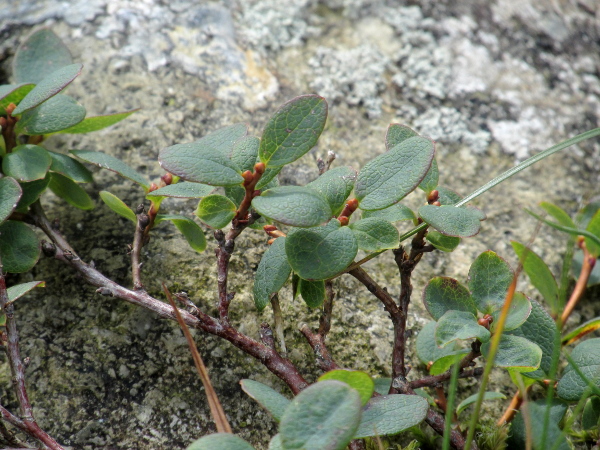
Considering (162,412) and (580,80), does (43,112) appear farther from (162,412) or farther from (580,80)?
(580,80)

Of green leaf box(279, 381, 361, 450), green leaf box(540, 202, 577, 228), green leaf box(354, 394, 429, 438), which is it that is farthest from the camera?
green leaf box(540, 202, 577, 228)

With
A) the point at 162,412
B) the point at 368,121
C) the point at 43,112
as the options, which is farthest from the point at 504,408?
the point at 43,112

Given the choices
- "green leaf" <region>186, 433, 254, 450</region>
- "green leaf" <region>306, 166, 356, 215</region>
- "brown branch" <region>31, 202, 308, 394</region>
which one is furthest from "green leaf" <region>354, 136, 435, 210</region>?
"green leaf" <region>186, 433, 254, 450</region>

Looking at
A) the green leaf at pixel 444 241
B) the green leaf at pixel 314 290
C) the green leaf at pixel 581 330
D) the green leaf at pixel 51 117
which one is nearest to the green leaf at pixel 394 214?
the green leaf at pixel 444 241

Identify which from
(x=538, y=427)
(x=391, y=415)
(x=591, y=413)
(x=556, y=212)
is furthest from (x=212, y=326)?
(x=556, y=212)

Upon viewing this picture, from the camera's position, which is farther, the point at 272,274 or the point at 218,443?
the point at 272,274

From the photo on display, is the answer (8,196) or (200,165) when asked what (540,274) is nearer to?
(200,165)

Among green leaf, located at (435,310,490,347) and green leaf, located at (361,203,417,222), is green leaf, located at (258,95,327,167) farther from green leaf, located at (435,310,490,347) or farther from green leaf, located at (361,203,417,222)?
green leaf, located at (435,310,490,347)
